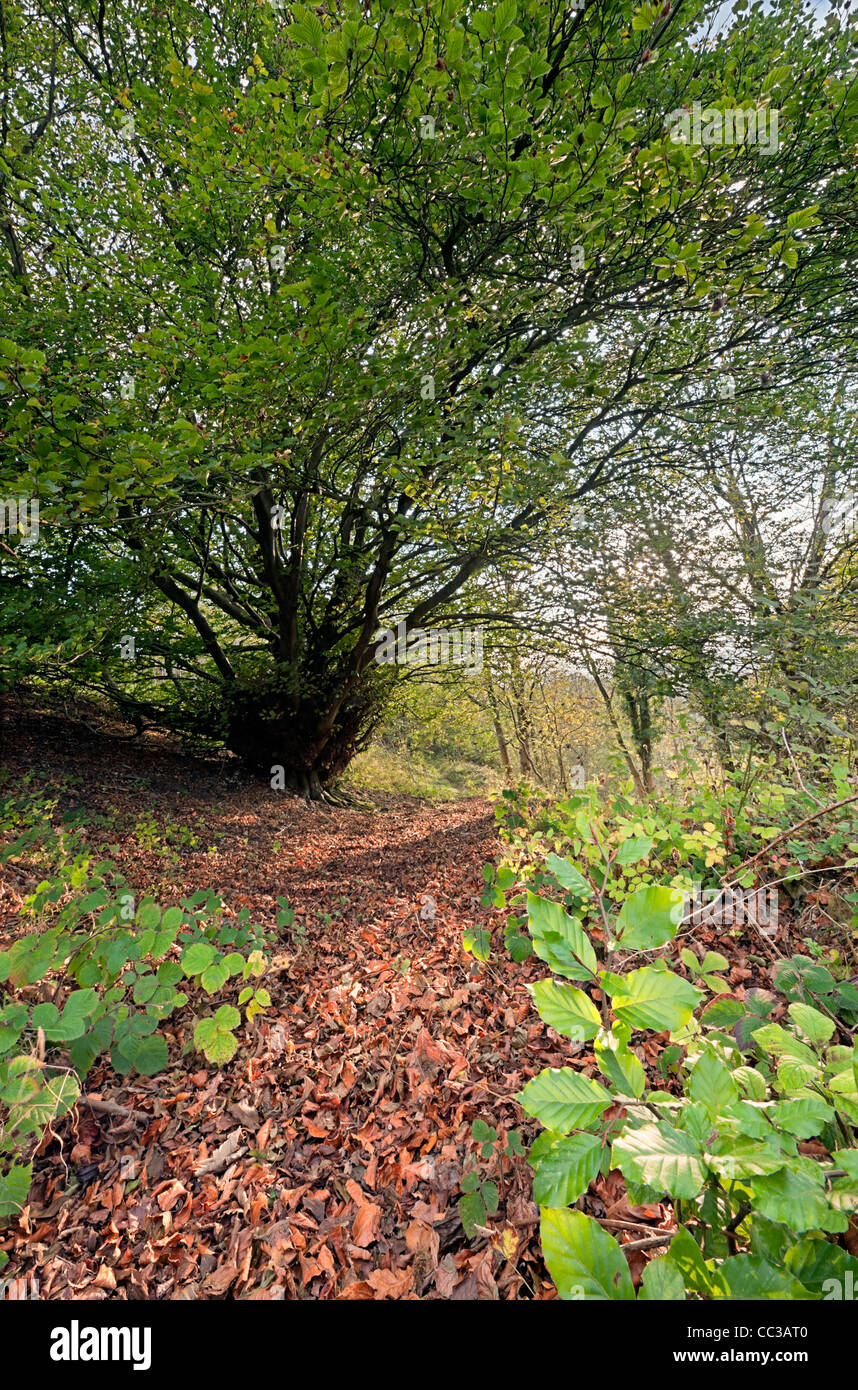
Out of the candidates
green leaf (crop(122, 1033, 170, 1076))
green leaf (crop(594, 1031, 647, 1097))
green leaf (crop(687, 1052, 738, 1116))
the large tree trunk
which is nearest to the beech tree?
the large tree trunk

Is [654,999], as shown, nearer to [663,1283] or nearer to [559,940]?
[559,940]

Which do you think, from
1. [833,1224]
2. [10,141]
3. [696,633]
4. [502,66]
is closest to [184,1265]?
[833,1224]

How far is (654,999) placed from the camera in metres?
0.96

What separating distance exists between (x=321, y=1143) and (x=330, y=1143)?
0.14 ft

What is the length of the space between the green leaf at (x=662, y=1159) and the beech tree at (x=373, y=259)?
3.25 m

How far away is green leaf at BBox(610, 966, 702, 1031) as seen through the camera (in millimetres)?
925

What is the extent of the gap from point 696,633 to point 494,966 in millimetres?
4767

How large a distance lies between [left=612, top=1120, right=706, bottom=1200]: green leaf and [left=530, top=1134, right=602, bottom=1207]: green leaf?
0.05 m

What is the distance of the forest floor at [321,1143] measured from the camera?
1.68m

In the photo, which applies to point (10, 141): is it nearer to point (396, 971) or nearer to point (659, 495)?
point (659, 495)

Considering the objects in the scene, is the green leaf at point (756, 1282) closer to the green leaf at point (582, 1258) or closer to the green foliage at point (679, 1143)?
the green foliage at point (679, 1143)

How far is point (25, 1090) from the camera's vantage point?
1.82 meters

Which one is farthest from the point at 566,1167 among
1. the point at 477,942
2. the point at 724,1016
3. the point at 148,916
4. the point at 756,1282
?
the point at 148,916

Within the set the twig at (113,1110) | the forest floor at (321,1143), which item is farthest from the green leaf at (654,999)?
the twig at (113,1110)
